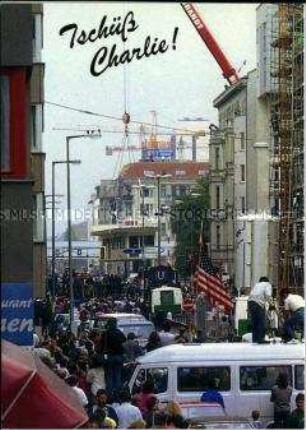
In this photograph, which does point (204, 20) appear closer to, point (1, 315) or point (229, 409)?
point (1, 315)

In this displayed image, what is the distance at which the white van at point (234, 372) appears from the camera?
11172mm

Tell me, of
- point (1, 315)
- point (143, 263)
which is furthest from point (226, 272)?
point (1, 315)

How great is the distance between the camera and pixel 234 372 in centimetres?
1127

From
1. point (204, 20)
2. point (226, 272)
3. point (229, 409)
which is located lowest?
point (229, 409)

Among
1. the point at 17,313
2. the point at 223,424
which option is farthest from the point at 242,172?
the point at 17,313

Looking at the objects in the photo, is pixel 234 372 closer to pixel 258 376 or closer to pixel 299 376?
pixel 258 376

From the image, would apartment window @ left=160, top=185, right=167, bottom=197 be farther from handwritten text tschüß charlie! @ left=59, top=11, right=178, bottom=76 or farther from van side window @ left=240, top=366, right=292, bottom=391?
handwritten text tschüß charlie! @ left=59, top=11, right=178, bottom=76

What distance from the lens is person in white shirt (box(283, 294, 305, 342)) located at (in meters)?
11.0

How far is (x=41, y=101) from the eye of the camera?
380 inches

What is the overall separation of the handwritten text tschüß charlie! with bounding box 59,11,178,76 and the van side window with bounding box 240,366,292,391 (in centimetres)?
346

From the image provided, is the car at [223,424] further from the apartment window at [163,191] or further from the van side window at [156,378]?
the apartment window at [163,191]

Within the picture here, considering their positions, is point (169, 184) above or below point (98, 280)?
above

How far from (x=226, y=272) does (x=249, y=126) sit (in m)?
1.48

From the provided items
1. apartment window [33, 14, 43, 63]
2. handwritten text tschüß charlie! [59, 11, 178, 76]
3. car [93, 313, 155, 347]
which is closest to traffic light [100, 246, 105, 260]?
car [93, 313, 155, 347]
